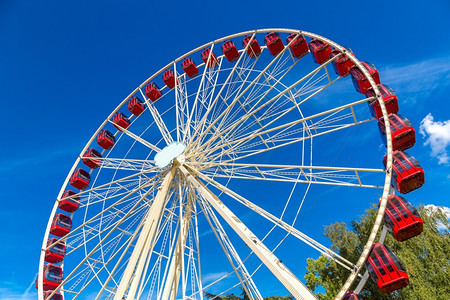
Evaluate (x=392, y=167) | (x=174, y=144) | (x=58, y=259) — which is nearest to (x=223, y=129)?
(x=174, y=144)

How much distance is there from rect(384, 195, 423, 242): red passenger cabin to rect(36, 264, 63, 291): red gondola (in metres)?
14.6

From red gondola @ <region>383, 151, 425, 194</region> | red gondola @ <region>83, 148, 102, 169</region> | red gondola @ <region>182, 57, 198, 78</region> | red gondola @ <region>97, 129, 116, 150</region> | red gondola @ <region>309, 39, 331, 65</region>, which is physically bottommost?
red gondola @ <region>383, 151, 425, 194</region>

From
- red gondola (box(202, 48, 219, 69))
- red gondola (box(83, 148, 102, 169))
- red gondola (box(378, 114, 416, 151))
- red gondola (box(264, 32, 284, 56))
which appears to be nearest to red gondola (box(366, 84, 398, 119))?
red gondola (box(378, 114, 416, 151))

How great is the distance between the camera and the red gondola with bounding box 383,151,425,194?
9.39m

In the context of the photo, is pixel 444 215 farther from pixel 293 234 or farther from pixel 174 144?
pixel 174 144

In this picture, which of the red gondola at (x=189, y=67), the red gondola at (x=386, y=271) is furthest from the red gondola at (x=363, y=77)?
the red gondola at (x=189, y=67)

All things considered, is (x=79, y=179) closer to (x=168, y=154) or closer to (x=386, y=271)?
(x=168, y=154)

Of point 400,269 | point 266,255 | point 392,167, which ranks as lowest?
point 400,269

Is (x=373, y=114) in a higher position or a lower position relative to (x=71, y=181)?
lower

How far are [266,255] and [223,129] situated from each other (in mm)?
6193

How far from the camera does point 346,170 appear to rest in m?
9.69

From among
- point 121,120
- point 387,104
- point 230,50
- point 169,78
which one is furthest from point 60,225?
point 387,104

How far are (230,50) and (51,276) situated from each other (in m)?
14.4

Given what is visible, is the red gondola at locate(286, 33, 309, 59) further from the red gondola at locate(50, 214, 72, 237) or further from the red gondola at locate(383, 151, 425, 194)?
the red gondola at locate(50, 214, 72, 237)
